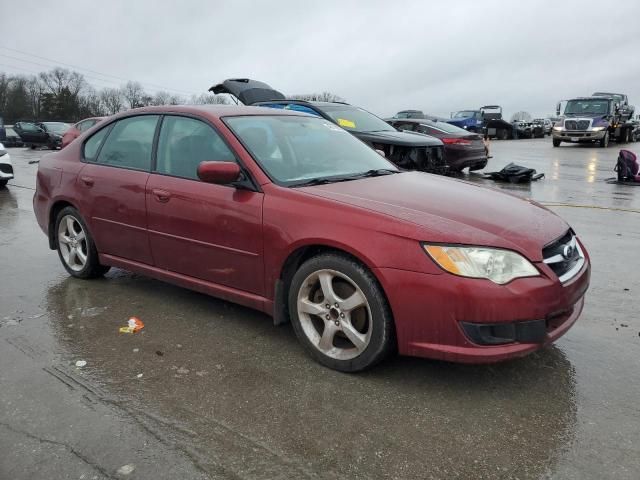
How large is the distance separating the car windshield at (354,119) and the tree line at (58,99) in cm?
5500

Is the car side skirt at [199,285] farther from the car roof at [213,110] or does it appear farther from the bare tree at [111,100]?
the bare tree at [111,100]

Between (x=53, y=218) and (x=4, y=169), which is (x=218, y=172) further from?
(x=4, y=169)

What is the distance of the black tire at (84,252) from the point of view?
468 cm

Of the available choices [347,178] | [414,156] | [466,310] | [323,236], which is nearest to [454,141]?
[414,156]

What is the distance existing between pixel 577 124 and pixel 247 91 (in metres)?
18.4

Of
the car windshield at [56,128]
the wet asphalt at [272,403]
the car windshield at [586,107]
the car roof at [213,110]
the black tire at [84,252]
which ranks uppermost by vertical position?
the car windshield at [586,107]

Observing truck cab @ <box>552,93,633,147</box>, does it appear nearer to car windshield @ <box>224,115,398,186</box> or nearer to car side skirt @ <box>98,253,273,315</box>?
car windshield @ <box>224,115,398,186</box>

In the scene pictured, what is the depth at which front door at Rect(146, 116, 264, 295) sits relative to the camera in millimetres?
3447

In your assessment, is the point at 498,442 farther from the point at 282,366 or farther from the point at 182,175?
the point at 182,175

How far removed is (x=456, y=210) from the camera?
10.3 feet

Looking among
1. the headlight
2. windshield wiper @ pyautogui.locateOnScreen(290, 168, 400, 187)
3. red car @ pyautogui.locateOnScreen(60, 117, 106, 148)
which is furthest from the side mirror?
red car @ pyautogui.locateOnScreen(60, 117, 106, 148)

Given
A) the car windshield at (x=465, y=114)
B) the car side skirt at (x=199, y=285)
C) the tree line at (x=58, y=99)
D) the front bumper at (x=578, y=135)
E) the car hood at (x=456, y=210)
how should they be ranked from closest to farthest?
the car hood at (x=456, y=210), the car side skirt at (x=199, y=285), the front bumper at (x=578, y=135), the car windshield at (x=465, y=114), the tree line at (x=58, y=99)

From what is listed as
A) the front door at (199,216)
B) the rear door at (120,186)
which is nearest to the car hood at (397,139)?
the rear door at (120,186)

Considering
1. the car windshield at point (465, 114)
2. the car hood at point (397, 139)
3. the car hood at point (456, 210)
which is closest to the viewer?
the car hood at point (456, 210)
